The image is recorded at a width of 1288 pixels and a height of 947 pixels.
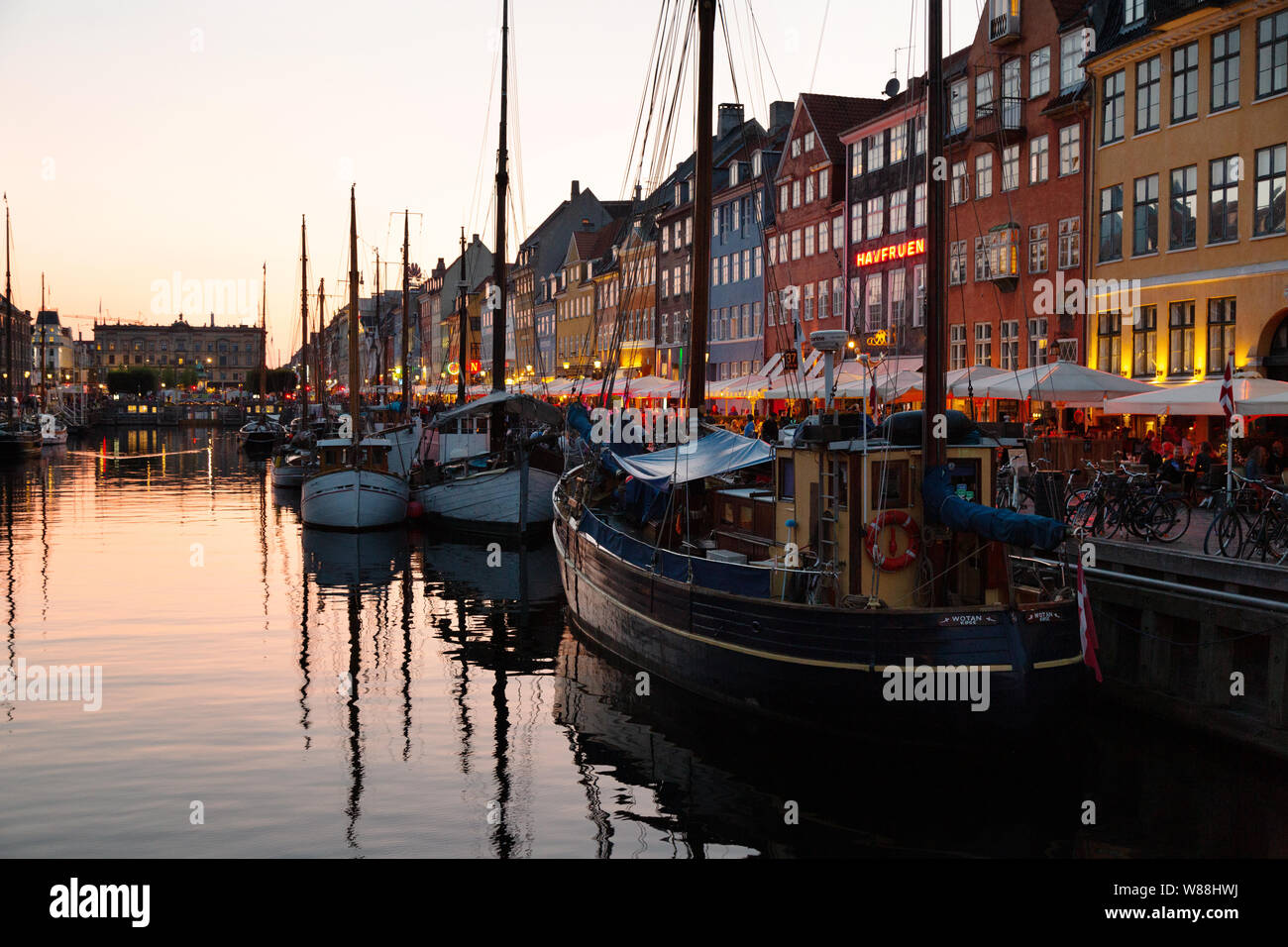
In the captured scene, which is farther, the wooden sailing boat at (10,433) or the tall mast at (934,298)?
the wooden sailing boat at (10,433)

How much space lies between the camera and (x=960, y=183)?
48.5 m

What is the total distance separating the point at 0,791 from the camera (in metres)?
15.2

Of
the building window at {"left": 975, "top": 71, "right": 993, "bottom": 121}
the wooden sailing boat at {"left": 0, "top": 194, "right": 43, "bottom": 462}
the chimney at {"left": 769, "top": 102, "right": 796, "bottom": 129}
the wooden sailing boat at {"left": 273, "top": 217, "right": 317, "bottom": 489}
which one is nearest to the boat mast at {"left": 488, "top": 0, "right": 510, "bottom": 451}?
the wooden sailing boat at {"left": 273, "top": 217, "right": 317, "bottom": 489}

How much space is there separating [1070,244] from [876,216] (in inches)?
605

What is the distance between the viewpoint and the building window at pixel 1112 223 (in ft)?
129

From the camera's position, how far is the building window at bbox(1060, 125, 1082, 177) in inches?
1629

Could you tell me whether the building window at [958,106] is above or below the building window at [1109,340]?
above

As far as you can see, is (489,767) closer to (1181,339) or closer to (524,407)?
(524,407)

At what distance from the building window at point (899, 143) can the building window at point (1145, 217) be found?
15.2 metres

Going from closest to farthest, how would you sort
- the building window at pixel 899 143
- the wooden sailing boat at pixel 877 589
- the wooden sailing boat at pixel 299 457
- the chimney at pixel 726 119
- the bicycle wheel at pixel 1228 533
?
1. the wooden sailing boat at pixel 877 589
2. the bicycle wheel at pixel 1228 533
3. the building window at pixel 899 143
4. the wooden sailing boat at pixel 299 457
5. the chimney at pixel 726 119

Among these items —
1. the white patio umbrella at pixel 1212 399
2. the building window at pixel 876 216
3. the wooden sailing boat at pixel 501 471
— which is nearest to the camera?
the white patio umbrella at pixel 1212 399

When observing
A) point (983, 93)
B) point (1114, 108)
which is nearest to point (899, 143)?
point (983, 93)

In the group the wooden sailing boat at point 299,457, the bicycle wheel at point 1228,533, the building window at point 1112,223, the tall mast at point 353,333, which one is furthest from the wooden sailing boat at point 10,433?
the bicycle wheel at point 1228,533

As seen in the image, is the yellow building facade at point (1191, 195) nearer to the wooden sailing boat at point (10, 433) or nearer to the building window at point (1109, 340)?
the building window at point (1109, 340)
